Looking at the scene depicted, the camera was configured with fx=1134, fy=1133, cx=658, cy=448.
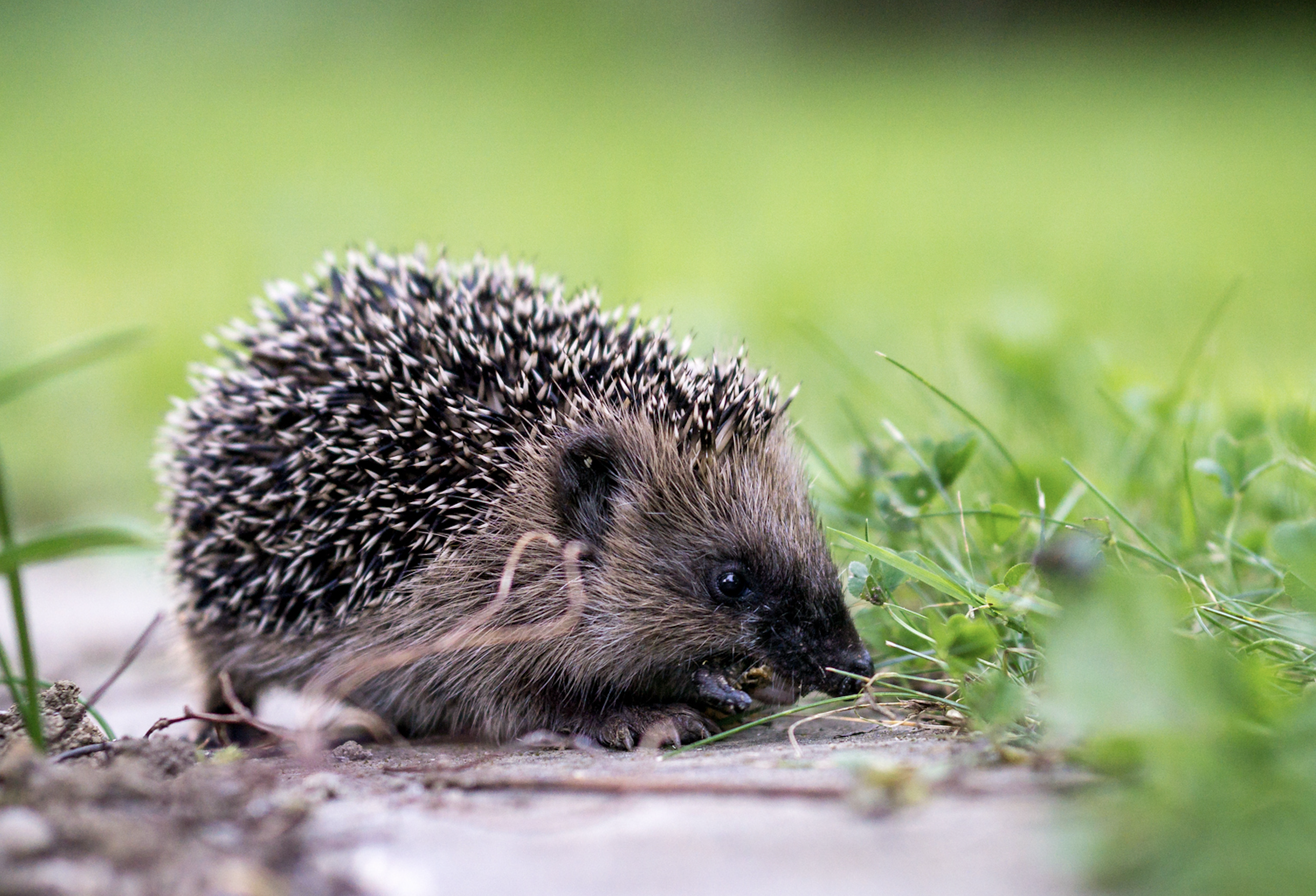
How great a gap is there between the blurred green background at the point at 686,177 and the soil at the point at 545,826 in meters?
3.06

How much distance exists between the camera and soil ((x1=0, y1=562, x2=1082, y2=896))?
207 cm

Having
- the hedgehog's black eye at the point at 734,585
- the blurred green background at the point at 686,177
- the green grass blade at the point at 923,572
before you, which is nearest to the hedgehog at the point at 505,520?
the hedgehog's black eye at the point at 734,585

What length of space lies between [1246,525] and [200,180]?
14919 mm

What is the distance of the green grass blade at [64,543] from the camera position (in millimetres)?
2615

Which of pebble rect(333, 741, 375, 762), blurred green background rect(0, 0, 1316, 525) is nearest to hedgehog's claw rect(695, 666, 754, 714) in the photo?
pebble rect(333, 741, 375, 762)

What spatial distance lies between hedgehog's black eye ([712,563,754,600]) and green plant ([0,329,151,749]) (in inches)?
82.5

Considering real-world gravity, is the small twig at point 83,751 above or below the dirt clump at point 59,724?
below

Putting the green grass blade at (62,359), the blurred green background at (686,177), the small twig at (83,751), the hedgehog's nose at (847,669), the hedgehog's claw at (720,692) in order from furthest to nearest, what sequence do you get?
the blurred green background at (686,177) < the hedgehog's claw at (720,692) < the hedgehog's nose at (847,669) < the small twig at (83,751) < the green grass blade at (62,359)

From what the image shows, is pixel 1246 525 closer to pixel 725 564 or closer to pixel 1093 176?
pixel 725 564

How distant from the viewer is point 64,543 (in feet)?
8.79

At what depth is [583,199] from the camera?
47.9ft

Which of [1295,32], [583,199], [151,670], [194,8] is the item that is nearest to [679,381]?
[151,670]

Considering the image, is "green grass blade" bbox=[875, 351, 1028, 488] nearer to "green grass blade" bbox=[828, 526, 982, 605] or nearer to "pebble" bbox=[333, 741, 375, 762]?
"green grass blade" bbox=[828, 526, 982, 605]

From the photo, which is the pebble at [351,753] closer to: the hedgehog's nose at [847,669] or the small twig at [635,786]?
the small twig at [635,786]
